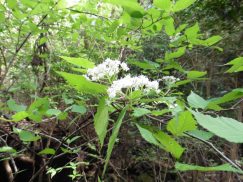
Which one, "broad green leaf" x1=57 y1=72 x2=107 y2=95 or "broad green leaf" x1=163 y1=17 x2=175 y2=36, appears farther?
"broad green leaf" x1=163 y1=17 x2=175 y2=36

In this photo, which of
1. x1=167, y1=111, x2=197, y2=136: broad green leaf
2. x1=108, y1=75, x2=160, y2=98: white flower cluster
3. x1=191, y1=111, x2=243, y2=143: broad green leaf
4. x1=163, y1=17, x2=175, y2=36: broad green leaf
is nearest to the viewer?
x1=191, y1=111, x2=243, y2=143: broad green leaf

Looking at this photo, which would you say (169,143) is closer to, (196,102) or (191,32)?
(196,102)

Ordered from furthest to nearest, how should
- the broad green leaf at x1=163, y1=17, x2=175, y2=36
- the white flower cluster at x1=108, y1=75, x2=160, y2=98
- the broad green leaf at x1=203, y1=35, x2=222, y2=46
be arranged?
the broad green leaf at x1=203, y1=35, x2=222, y2=46 → the broad green leaf at x1=163, y1=17, x2=175, y2=36 → the white flower cluster at x1=108, y1=75, x2=160, y2=98

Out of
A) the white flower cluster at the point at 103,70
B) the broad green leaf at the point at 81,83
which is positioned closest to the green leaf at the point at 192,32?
the white flower cluster at the point at 103,70

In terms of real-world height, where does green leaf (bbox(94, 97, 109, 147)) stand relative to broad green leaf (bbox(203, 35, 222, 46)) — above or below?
below

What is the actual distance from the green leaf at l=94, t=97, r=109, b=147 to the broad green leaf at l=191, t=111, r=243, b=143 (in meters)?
0.24

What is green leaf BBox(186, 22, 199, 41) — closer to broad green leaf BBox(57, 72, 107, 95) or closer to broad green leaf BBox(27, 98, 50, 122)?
broad green leaf BBox(57, 72, 107, 95)

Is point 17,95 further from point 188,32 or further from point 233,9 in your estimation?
point 188,32

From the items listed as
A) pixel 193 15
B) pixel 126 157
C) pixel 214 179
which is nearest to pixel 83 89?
pixel 193 15

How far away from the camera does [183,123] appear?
62cm

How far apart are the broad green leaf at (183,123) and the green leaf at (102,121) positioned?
6.3 inches

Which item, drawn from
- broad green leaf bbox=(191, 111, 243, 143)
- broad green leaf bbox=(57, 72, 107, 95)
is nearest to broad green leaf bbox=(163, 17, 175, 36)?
broad green leaf bbox=(57, 72, 107, 95)

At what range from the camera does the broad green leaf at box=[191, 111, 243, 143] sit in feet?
1.55

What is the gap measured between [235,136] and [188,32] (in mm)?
678
